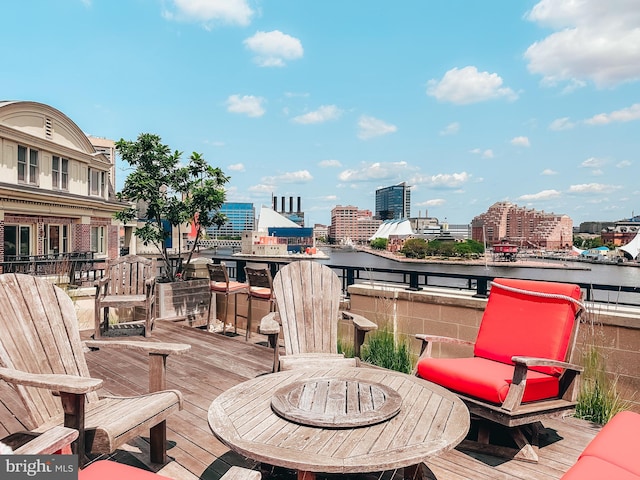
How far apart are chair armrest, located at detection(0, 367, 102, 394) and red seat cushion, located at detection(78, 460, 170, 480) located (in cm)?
27

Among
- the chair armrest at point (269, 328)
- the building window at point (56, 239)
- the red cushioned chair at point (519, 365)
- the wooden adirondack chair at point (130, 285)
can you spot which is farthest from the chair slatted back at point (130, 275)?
the building window at point (56, 239)

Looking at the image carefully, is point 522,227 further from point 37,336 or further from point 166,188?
point 37,336

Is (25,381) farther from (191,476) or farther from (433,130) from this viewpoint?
(433,130)

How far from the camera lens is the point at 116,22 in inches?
260

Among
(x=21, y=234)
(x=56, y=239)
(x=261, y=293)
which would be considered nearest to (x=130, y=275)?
(x=261, y=293)

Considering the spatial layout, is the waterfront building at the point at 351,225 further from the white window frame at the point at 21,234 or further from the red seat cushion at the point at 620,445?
the red seat cushion at the point at 620,445

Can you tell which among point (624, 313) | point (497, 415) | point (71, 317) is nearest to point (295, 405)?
point (497, 415)

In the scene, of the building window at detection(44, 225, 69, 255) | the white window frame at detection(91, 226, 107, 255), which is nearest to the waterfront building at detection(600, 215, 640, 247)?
the white window frame at detection(91, 226, 107, 255)

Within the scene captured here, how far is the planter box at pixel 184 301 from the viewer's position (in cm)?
598

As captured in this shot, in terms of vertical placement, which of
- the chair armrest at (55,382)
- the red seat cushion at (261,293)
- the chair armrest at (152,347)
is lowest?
the red seat cushion at (261,293)

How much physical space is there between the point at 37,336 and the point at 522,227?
147048 millimetres

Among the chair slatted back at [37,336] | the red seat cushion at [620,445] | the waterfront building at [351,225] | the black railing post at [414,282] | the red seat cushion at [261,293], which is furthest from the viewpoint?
the waterfront building at [351,225]

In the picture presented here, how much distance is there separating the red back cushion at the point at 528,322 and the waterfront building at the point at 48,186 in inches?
641

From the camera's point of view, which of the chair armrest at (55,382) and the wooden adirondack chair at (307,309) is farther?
the wooden adirondack chair at (307,309)
